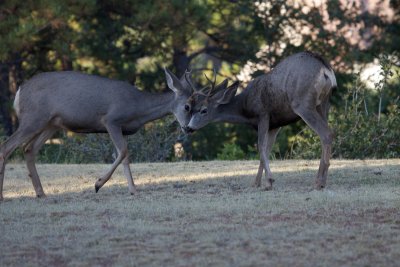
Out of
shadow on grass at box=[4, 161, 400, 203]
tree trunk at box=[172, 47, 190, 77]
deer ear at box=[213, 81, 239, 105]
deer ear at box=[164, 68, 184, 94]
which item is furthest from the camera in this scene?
tree trunk at box=[172, 47, 190, 77]

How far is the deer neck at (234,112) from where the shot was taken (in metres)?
14.3

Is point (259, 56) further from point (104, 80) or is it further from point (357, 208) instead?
point (357, 208)

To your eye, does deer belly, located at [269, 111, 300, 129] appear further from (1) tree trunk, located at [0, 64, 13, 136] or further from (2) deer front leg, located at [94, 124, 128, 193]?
(1) tree trunk, located at [0, 64, 13, 136]

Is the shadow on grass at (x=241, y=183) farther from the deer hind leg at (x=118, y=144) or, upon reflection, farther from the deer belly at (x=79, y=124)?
the deer belly at (x=79, y=124)

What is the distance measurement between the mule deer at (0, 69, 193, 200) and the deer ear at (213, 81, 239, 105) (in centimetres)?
81

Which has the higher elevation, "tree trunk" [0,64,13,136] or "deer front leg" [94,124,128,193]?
"tree trunk" [0,64,13,136]

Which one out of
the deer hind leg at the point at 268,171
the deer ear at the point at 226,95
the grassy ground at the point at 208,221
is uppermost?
the deer ear at the point at 226,95

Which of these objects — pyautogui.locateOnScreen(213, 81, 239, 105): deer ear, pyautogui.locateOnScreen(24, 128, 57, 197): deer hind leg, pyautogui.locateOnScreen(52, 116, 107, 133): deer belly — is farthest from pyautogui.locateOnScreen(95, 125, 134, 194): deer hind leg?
pyautogui.locateOnScreen(213, 81, 239, 105): deer ear

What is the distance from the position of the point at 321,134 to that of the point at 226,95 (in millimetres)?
1898

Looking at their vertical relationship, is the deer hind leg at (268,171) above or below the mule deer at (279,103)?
below

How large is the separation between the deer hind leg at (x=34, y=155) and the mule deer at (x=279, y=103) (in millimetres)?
2089

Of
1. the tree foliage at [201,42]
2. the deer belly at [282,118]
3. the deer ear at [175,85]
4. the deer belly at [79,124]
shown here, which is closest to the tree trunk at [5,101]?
the tree foliage at [201,42]

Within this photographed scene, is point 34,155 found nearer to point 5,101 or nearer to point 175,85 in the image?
point 175,85

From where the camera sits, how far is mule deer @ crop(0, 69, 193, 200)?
13000mm
